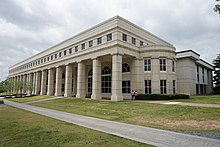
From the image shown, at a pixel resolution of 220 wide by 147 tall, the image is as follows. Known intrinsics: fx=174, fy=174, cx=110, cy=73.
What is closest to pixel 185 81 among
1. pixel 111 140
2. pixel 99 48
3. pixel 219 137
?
pixel 99 48

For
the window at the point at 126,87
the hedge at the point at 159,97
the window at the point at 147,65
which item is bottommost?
the hedge at the point at 159,97

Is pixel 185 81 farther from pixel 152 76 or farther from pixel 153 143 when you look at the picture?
pixel 153 143

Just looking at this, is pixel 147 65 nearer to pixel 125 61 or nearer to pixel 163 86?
pixel 163 86

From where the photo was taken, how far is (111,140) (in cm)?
657

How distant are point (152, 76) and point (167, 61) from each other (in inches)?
133

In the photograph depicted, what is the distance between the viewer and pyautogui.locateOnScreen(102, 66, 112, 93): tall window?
32.3 meters

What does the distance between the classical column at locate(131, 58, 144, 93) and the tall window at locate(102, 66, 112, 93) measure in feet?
19.1

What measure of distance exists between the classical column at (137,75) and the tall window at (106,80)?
19.1 ft

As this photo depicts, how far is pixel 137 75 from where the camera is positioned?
27.6 meters

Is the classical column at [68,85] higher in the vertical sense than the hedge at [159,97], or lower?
higher

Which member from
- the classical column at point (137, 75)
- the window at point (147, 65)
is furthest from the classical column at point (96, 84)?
the window at point (147, 65)

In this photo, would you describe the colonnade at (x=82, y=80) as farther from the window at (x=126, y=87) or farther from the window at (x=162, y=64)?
the window at (x=162, y=64)

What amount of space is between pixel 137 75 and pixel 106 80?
292 inches

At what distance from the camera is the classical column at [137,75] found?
90.1ft
